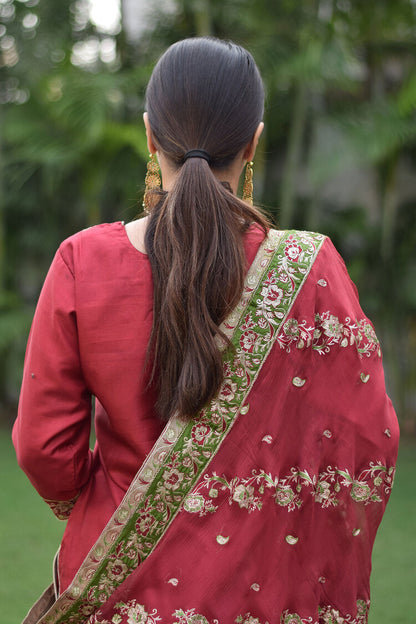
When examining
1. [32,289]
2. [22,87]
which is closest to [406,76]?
[22,87]

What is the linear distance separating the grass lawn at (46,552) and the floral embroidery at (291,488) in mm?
1707

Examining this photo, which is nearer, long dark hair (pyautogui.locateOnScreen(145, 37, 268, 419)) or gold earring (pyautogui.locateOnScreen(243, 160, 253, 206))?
long dark hair (pyautogui.locateOnScreen(145, 37, 268, 419))

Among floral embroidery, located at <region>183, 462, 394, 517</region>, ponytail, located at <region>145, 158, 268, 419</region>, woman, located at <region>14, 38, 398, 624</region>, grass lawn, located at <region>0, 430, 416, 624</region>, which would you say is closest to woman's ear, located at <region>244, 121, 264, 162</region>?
woman, located at <region>14, 38, 398, 624</region>

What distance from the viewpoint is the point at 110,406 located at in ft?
3.81

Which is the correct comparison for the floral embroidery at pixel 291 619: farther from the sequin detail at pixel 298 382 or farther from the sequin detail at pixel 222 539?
the sequin detail at pixel 298 382

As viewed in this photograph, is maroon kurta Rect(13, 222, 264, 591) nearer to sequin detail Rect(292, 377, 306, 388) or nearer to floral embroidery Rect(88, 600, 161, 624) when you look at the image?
floral embroidery Rect(88, 600, 161, 624)

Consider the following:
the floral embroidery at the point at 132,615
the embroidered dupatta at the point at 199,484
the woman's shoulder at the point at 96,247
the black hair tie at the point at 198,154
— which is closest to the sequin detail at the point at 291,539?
the embroidered dupatta at the point at 199,484

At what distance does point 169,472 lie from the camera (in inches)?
44.8

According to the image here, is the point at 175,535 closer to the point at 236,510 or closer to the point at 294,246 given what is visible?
the point at 236,510

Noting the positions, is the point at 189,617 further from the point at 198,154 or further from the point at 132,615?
the point at 198,154

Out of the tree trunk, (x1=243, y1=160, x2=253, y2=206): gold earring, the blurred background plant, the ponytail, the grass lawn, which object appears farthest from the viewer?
the tree trunk

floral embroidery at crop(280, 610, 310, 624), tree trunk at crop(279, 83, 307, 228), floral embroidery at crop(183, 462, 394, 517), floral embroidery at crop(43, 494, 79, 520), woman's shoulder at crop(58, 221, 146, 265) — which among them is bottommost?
tree trunk at crop(279, 83, 307, 228)

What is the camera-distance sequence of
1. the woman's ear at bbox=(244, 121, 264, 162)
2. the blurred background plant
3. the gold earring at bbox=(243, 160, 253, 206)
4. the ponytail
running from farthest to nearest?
the blurred background plant → the gold earring at bbox=(243, 160, 253, 206) → the woman's ear at bbox=(244, 121, 264, 162) → the ponytail

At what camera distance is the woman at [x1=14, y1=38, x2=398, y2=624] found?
1.13 meters
